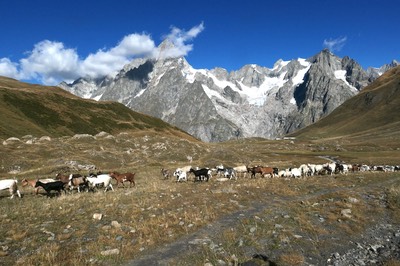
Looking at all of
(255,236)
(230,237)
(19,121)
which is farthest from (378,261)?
(19,121)

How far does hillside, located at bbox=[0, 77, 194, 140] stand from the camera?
128 m

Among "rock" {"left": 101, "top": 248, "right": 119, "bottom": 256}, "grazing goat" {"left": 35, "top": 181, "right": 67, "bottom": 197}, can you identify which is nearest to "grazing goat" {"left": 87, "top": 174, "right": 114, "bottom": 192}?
"grazing goat" {"left": 35, "top": 181, "right": 67, "bottom": 197}

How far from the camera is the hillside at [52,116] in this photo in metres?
128

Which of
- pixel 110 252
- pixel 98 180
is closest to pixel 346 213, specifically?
pixel 110 252

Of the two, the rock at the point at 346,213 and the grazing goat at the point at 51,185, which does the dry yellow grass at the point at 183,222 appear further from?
the grazing goat at the point at 51,185

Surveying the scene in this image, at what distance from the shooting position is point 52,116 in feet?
504

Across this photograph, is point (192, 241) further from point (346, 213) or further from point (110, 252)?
point (346, 213)

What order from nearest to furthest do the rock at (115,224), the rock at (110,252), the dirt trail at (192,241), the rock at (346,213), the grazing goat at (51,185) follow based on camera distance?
the dirt trail at (192,241), the rock at (110,252), the rock at (115,224), the rock at (346,213), the grazing goat at (51,185)

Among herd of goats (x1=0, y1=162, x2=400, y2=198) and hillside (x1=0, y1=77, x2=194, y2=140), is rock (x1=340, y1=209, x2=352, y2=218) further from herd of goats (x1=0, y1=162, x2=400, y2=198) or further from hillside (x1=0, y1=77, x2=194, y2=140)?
hillside (x1=0, y1=77, x2=194, y2=140)

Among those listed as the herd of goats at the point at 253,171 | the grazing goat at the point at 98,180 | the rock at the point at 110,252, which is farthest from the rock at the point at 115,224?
the herd of goats at the point at 253,171

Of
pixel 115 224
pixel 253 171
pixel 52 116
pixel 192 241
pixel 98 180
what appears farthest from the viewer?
pixel 52 116

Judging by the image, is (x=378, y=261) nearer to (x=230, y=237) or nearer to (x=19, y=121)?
(x=230, y=237)

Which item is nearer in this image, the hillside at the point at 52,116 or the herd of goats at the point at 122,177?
the herd of goats at the point at 122,177

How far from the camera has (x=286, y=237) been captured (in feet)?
55.7
